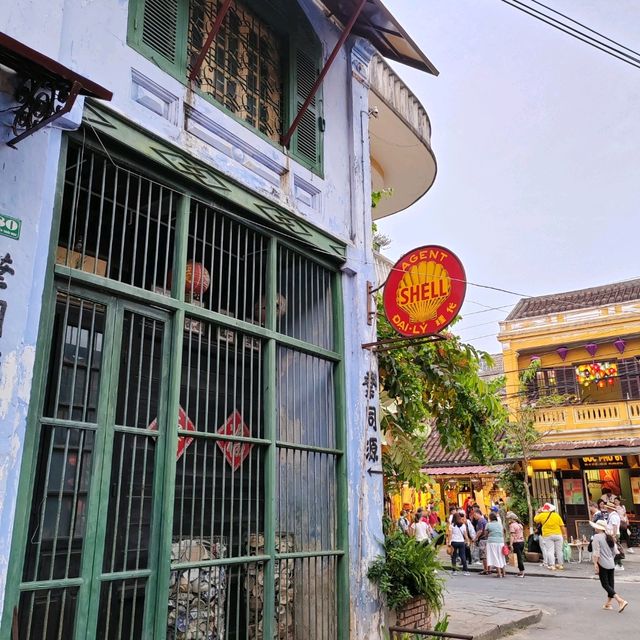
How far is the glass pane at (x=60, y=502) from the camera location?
161 inches

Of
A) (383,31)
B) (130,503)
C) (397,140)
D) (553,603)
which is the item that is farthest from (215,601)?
(553,603)

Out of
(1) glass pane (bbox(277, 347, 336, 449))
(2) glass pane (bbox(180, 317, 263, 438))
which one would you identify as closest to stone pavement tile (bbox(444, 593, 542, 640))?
(1) glass pane (bbox(277, 347, 336, 449))

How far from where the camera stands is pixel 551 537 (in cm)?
1734

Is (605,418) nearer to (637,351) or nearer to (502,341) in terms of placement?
(637,351)

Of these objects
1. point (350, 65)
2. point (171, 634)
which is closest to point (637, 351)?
point (350, 65)

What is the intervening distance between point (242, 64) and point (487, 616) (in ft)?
27.3

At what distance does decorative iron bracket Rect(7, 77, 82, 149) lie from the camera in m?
3.85

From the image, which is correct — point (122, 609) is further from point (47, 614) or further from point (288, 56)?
point (288, 56)

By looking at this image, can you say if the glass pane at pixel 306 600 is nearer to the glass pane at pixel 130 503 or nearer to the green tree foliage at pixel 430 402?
the glass pane at pixel 130 503

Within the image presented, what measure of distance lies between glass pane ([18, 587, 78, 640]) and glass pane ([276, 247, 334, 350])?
3266 millimetres

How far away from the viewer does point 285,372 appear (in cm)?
631

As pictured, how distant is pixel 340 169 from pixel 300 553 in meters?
4.39

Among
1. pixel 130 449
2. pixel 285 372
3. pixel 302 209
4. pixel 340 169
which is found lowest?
pixel 130 449

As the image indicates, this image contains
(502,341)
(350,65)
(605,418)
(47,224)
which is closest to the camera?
(47,224)
